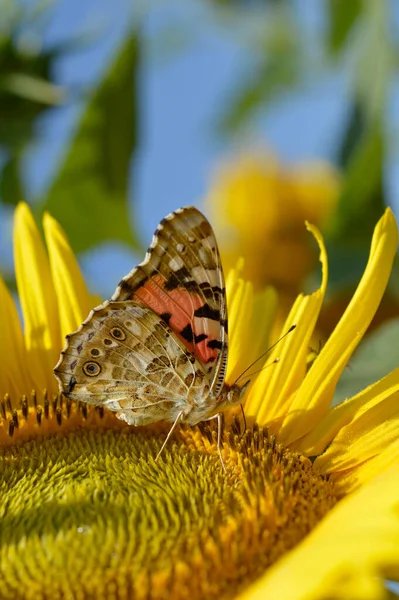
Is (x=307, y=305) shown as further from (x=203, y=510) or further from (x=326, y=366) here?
(x=203, y=510)

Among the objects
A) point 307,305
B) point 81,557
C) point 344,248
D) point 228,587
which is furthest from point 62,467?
point 344,248

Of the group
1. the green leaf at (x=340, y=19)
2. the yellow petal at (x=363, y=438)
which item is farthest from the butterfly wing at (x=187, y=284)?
the green leaf at (x=340, y=19)

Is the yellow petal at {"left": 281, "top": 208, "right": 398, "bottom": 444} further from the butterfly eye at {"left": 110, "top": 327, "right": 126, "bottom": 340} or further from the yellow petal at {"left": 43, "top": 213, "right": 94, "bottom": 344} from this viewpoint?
the yellow petal at {"left": 43, "top": 213, "right": 94, "bottom": 344}

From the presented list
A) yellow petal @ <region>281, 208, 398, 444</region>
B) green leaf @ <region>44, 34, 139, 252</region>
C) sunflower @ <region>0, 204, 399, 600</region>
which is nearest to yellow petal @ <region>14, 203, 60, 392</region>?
sunflower @ <region>0, 204, 399, 600</region>

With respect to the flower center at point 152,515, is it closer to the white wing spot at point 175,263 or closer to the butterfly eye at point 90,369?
the butterfly eye at point 90,369

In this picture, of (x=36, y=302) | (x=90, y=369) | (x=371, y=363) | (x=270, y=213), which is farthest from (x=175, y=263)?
(x=270, y=213)
